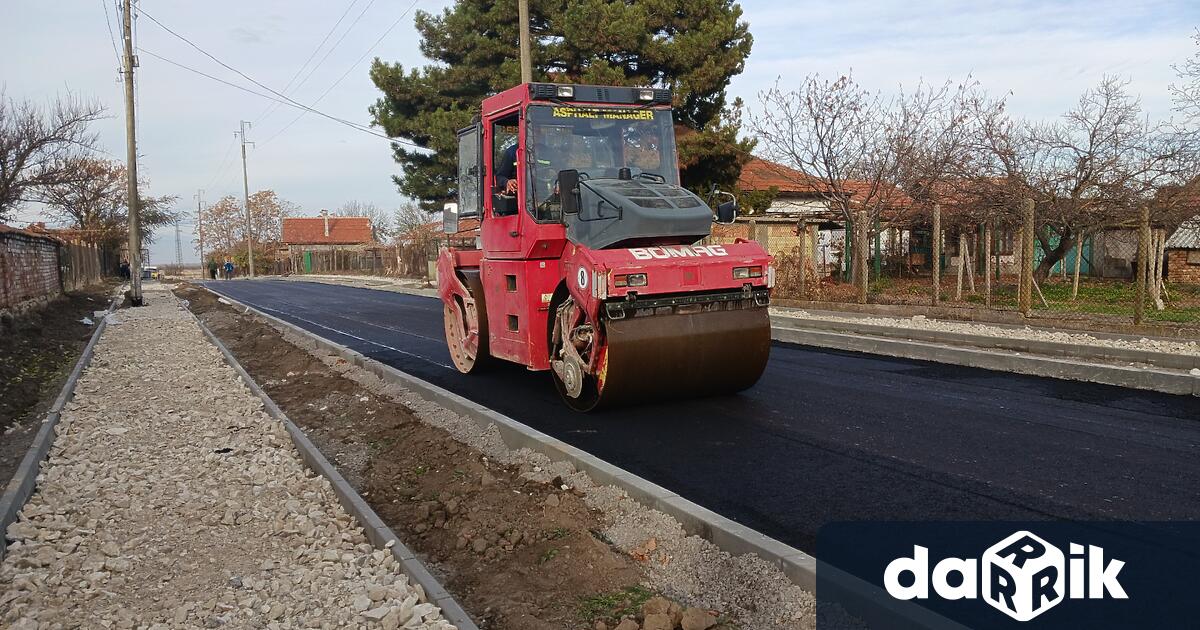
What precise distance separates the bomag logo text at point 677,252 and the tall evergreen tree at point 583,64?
1672 cm

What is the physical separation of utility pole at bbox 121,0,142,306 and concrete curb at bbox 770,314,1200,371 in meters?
22.1

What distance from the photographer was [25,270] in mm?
19969

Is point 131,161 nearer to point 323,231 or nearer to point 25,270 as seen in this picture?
point 25,270

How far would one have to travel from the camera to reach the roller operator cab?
7.72 meters

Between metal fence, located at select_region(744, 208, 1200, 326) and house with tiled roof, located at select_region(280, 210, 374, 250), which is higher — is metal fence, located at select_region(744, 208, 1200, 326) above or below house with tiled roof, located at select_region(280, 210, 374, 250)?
below

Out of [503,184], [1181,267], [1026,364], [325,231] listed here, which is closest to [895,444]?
[1026,364]

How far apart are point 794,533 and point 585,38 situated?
22.4 m

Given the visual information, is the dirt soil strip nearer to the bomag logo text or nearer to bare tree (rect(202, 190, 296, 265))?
the bomag logo text

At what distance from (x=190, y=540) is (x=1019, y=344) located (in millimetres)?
10322

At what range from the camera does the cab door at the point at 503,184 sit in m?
8.93

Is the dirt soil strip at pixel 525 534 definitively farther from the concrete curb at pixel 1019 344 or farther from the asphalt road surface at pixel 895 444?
the concrete curb at pixel 1019 344
